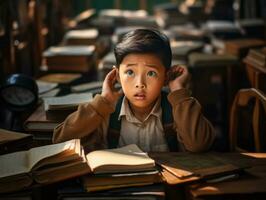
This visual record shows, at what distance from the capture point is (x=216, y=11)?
9008 mm

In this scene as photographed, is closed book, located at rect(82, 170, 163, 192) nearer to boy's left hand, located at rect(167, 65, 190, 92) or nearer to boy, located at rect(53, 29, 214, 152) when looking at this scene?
boy, located at rect(53, 29, 214, 152)

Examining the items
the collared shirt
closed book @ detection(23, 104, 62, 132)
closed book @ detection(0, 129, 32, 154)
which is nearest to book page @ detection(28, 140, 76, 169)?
closed book @ detection(0, 129, 32, 154)

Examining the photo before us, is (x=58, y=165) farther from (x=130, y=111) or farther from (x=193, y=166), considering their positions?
(x=130, y=111)

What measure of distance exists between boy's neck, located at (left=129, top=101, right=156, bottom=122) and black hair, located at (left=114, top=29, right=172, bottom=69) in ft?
0.80

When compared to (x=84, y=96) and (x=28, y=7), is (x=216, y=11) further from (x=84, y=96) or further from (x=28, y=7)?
(x=84, y=96)

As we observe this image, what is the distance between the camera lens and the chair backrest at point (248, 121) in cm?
286

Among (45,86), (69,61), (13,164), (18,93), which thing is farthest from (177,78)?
(69,61)

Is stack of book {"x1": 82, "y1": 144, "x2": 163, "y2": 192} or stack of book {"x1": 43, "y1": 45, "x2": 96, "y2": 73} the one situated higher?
stack of book {"x1": 43, "y1": 45, "x2": 96, "y2": 73}

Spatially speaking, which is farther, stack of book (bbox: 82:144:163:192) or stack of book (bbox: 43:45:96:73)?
stack of book (bbox: 43:45:96:73)

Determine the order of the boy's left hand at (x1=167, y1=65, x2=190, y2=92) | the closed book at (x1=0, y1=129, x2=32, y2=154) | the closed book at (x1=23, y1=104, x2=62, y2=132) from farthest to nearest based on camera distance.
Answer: the closed book at (x1=23, y1=104, x2=62, y2=132), the boy's left hand at (x1=167, y1=65, x2=190, y2=92), the closed book at (x1=0, y1=129, x2=32, y2=154)

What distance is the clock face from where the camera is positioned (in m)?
3.37

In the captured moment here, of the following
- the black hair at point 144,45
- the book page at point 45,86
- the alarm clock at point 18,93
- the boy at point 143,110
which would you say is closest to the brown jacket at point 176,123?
the boy at point 143,110

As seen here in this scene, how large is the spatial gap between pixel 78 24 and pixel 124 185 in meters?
6.37

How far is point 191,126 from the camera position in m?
2.52
